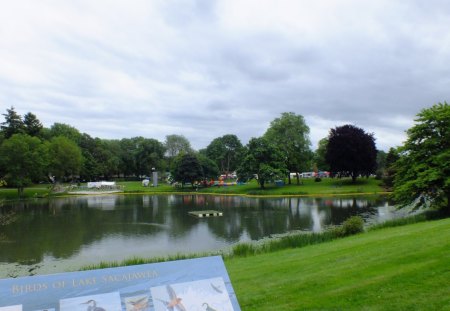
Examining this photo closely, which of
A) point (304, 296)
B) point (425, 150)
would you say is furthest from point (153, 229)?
point (304, 296)

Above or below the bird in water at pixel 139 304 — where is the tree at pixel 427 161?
above

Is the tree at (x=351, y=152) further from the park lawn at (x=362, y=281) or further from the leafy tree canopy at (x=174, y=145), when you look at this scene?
the leafy tree canopy at (x=174, y=145)

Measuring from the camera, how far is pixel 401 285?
6.98m

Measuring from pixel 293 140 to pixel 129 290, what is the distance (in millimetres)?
61662

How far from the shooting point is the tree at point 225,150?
10438 cm

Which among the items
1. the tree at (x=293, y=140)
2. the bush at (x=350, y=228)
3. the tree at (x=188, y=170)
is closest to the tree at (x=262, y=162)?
the tree at (x=293, y=140)

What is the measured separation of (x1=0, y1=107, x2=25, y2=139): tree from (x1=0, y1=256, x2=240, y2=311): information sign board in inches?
2783

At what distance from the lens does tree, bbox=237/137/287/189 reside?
58.1m

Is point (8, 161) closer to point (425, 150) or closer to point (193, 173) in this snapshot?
point (193, 173)

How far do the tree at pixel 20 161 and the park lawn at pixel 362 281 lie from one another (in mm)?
55938

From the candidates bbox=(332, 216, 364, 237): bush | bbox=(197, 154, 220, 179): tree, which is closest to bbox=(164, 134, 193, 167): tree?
bbox=(197, 154, 220, 179): tree

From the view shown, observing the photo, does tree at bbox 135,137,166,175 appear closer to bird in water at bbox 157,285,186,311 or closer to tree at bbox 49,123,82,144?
tree at bbox 49,123,82,144

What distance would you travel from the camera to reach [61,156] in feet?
223

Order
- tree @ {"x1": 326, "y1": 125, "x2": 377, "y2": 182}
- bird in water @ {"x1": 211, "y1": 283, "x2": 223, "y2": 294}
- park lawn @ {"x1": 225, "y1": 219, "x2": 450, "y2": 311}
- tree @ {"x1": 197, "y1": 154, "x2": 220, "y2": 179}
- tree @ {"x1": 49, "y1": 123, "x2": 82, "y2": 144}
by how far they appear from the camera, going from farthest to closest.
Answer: tree @ {"x1": 49, "y1": 123, "x2": 82, "y2": 144}, tree @ {"x1": 197, "y1": 154, "x2": 220, "y2": 179}, tree @ {"x1": 326, "y1": 125, "x2": 377, "y2": 182}, park lawn @ {"x1": 225, "y1": 219, "x2": 450, "y2": 311}, bird in water @ {"x1": 211, "y1": 283, "x2": 223, "y2": 294}
